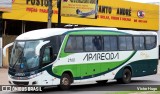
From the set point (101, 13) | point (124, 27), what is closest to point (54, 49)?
point (101, 13)

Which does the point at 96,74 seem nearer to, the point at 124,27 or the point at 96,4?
the point at 96,4

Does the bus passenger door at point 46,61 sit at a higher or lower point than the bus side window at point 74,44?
lower

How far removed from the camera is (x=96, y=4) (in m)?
42.1

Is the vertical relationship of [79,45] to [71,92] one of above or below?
above

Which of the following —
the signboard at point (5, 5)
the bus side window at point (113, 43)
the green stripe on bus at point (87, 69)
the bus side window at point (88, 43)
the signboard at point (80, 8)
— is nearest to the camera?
the green stripe on bus at point (87, 69)

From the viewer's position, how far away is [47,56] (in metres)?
19.2

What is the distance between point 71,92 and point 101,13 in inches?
1107

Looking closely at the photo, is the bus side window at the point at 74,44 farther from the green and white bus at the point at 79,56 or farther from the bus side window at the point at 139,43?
the bus side window at the point at 139,43

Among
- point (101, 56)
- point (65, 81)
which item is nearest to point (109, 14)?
point (101, 56)

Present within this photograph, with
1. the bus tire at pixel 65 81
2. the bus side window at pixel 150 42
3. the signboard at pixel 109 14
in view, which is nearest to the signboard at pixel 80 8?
the signboard at pixel 109 14

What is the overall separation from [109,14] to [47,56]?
1152 inches

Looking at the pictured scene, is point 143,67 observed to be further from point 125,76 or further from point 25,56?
point 25,56

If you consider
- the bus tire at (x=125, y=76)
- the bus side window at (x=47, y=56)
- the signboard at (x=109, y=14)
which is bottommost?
the bus tire at (x=125, y=76)

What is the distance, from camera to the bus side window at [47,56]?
1902cm
